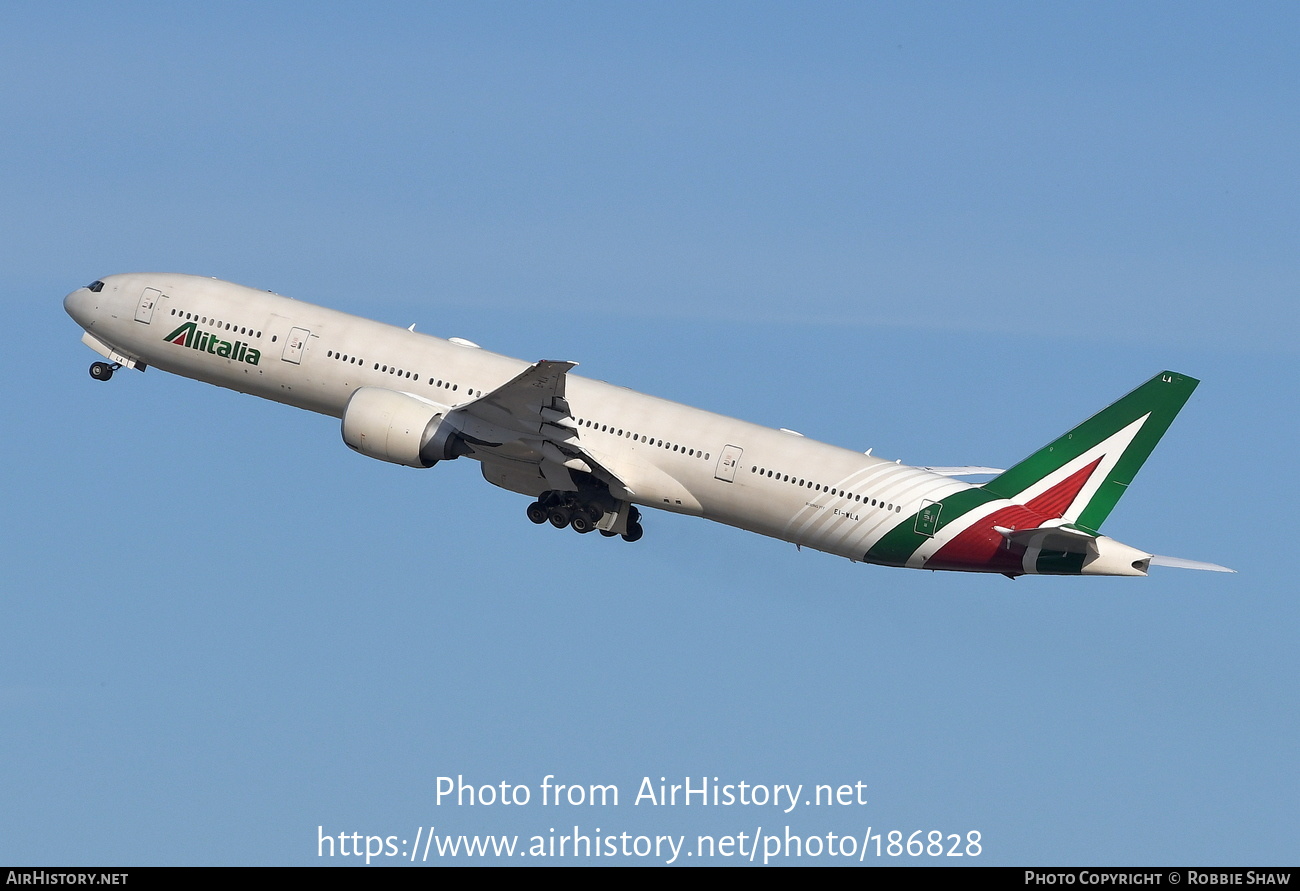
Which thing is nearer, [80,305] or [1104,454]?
[1104,454]

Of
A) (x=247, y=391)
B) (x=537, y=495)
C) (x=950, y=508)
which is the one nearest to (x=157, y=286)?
(x=247, y=391)

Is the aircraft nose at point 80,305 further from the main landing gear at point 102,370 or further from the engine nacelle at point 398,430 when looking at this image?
the engine nacelle at point 398,430

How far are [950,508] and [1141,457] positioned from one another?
5884mm

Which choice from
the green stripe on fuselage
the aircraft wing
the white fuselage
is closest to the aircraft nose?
the white fuselage

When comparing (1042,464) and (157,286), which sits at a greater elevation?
(157,286)

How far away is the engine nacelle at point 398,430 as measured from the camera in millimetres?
55125

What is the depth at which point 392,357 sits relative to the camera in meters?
58.1

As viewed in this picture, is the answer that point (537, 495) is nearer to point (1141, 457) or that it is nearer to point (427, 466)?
point (427, 466)

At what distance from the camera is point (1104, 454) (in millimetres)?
53781

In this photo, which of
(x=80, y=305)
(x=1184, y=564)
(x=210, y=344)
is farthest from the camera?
(x=80, y=305)

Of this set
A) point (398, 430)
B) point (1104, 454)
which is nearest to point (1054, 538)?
point (1104, 454)

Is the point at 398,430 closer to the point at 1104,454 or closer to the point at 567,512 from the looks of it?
the point at 567,512

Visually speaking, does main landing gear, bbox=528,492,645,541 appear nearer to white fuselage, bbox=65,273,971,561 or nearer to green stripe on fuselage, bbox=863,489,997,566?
white fuselage, bbox=65,273,971,561

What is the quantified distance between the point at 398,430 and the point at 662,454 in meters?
8.28
